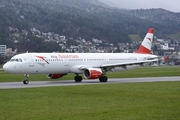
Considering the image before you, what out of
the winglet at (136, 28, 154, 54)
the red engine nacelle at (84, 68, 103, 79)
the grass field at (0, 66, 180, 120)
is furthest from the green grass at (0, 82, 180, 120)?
the winglet at (136, 28, 154, 54)

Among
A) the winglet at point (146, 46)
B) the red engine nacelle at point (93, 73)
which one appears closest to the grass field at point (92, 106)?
the red engine nacelle at point (93, 73)

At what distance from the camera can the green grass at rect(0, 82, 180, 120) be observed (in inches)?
748

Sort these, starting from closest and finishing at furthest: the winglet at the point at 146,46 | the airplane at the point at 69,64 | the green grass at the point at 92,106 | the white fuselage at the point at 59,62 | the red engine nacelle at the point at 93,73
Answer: the green grass at the point at 92,106, the white fuselage at the point at 59,62, the airplane at the point at 69,64, the red engine nacelle at the point at 93,73, the winglet at the point at 146,46

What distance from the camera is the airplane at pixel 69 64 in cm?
4162

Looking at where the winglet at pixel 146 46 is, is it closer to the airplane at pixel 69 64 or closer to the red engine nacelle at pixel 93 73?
the airplane at pixel 69 64

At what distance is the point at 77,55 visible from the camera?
155 ft

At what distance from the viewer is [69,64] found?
45438 millimetres

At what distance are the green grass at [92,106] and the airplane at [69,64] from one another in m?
14.2

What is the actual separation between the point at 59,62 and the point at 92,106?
22.7m

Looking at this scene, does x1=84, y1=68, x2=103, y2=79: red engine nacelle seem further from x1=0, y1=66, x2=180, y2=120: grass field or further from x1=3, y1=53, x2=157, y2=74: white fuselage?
x1=0, y1=66, x2=180, y2=120: grass field

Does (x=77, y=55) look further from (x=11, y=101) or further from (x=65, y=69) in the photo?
(x=11, y=101)

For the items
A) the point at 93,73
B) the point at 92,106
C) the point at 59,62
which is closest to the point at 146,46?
the point at 93,73

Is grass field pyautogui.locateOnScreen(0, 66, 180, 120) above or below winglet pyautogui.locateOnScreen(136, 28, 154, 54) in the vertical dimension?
below

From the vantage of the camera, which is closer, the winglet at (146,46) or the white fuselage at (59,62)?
the white fuselage at (59,62)
